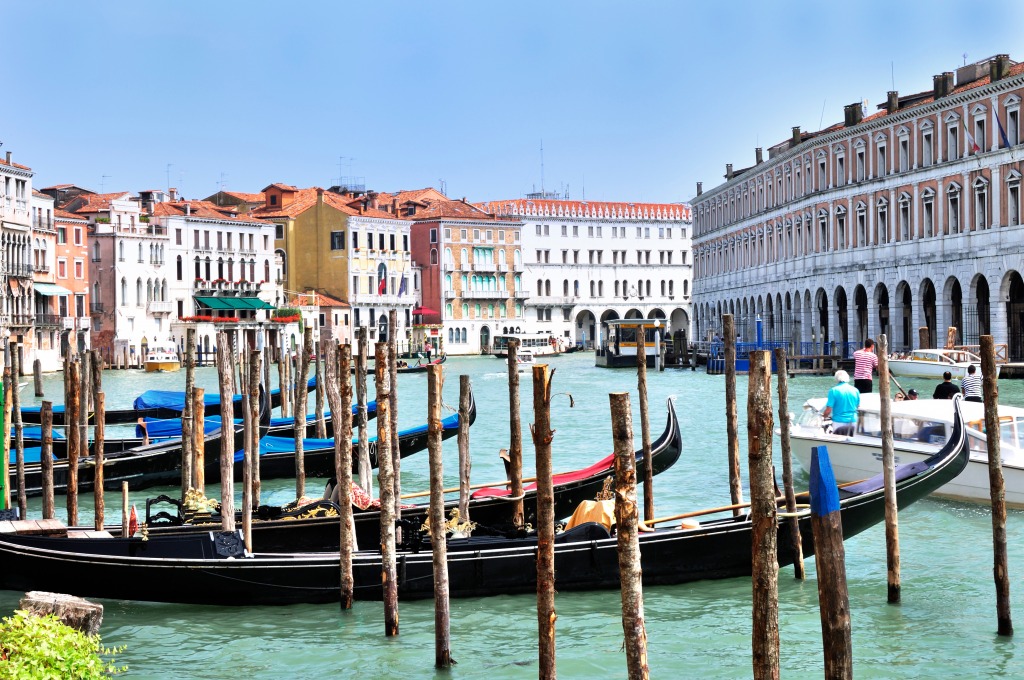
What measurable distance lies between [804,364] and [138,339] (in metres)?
22.5

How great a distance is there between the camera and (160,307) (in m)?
45.8

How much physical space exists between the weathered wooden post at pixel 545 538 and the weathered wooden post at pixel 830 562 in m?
1.22

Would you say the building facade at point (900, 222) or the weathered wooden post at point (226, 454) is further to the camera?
the building facade at point (900, 222)

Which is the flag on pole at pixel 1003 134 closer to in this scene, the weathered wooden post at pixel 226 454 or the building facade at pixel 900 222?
the building facade at pixel 900 222

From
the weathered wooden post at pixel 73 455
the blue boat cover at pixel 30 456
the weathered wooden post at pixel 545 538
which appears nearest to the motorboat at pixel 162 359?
the blue boat cover at pixel 30 456

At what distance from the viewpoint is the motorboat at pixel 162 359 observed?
139 ft

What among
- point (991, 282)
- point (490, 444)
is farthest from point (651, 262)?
point (490, 444)

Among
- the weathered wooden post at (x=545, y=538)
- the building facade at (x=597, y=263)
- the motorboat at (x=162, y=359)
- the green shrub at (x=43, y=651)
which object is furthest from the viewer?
the building facade at (x=597, y=263)

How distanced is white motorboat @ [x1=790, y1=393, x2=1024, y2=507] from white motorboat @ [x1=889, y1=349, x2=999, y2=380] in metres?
13.8

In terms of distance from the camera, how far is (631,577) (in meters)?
4.77

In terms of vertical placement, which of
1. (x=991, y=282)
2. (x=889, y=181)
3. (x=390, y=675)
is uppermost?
(x=889, y=181)

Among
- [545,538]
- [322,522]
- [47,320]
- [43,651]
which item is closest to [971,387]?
[322,522]

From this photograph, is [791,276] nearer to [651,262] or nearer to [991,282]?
[991,282]

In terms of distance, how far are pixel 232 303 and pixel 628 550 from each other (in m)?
44.4
